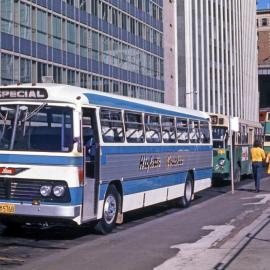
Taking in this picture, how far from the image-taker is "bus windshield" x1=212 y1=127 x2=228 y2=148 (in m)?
25.7

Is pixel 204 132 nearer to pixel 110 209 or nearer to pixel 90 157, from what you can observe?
pixel 110 209

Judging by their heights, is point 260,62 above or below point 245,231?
above

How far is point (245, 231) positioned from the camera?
1245cm

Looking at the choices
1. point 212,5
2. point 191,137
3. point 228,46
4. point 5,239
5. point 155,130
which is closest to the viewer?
point 5,239

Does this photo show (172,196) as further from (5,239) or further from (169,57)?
(169,57)

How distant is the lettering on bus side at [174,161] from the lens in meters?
16.2

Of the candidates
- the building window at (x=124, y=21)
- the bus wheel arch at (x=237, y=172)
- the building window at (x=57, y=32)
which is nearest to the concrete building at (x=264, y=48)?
the building window at (x=124, y=21)

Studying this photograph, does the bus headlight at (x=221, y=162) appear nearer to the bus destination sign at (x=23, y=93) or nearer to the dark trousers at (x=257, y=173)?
the dark trousers at (x=257, y=173)

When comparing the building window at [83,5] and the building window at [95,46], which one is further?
the building window at [95,46]

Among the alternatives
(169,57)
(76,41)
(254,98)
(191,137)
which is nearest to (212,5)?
(169,57)

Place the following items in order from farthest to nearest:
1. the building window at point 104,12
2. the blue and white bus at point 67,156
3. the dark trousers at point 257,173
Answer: the building window at point 104,12 < the dark trousers at point 257,173 < the blue and white bus at point 67,156

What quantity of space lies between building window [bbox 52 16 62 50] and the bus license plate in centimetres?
3915

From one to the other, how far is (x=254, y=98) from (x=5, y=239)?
103384 millimetres

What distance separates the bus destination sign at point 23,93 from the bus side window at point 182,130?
614 centimetres
